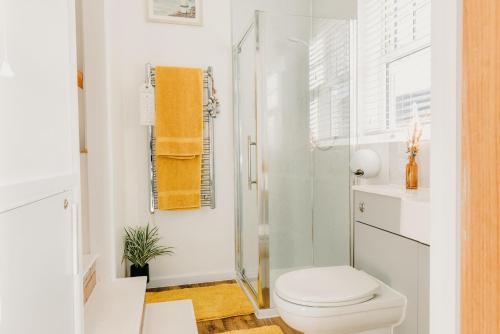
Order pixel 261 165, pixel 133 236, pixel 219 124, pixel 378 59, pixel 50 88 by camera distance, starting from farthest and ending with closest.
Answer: pixel 219 124, pixel 133 236, pixel 261 165, pixel 378 59, pixel 50 88

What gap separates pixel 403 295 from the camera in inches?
60.9

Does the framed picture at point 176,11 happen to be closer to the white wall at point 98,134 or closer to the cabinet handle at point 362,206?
the white wall at point 98,134

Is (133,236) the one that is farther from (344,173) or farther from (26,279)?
(26,279)

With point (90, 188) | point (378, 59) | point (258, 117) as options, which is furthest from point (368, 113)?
point (90, 188)

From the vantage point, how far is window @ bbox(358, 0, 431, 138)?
1.70 metres

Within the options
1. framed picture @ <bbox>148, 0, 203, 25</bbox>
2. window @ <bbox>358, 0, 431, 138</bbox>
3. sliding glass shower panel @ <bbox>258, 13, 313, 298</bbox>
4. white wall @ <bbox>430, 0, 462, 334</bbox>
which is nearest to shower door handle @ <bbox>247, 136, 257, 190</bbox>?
sliding glass shower panel @ <bbox>258, 13, 313, 298</bbox>

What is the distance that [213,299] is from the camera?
2.40 metres

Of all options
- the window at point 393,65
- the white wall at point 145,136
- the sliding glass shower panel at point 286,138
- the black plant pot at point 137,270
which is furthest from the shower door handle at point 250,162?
the black plant pot at point 137,270

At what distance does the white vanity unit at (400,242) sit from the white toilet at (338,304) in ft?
0.23

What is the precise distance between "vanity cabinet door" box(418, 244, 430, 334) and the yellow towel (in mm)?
1694

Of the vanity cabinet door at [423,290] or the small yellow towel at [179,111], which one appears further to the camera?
the small yellow towel at [179,111]

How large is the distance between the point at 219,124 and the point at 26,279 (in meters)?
2.25

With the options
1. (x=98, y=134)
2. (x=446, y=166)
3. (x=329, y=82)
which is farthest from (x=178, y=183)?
(x=446, y=166)

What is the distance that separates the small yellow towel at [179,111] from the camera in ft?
8.36
